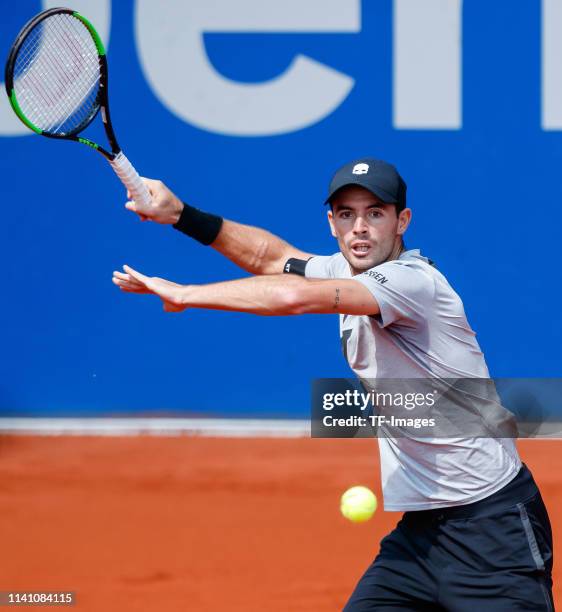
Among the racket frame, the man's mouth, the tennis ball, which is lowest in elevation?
the tennis ball

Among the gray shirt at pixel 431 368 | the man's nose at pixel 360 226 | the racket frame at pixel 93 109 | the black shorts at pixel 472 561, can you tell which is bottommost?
the black shorts at pixel 472 561

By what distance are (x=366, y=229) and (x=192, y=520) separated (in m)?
2.99

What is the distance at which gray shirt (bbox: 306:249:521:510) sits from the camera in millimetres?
3561

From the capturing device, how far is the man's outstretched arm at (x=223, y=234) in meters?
4.06

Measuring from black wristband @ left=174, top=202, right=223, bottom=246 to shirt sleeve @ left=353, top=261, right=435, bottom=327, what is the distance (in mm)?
904

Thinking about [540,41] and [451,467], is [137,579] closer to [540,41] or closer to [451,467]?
Answer: [451,467]

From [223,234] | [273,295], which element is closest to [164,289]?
[273,295]

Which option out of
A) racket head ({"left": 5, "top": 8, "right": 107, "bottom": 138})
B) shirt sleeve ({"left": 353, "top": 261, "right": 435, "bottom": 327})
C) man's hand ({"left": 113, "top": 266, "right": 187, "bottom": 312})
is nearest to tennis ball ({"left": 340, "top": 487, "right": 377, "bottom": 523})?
shirt sleeve ({"left": 353, "top": 261, "right": 435, "bottom": 327})

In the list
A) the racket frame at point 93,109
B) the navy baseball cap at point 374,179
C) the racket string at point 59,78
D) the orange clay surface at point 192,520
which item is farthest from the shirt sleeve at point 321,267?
the orange clay surface at point 192,520

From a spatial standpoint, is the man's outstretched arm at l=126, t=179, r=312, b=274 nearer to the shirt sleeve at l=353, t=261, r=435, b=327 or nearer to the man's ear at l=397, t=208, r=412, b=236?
the man's ear at l=397, t=208, r=412, b=236

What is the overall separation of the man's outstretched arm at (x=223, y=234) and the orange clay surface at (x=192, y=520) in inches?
63.3

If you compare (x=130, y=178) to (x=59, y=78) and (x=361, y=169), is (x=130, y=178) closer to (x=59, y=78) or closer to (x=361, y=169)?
(x=361, y=169)

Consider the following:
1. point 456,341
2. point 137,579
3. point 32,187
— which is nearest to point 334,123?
point 32,187

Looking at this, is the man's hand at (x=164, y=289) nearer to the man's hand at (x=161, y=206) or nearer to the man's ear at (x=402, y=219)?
the man's hand at (x=161, y=206)
